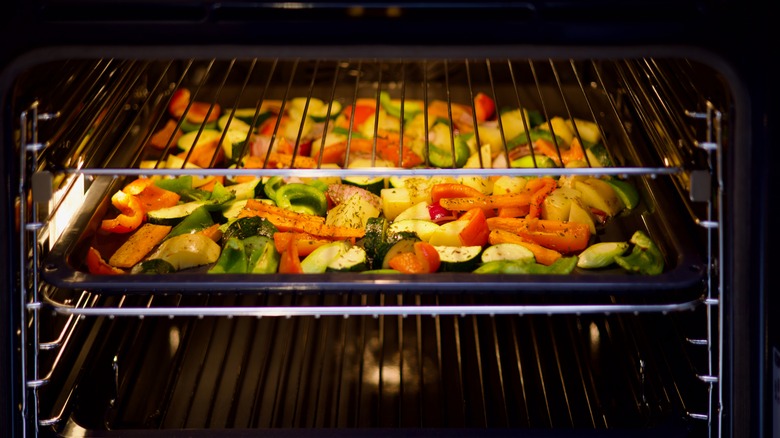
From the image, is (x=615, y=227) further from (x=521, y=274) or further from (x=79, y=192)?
(x=79, y=192)

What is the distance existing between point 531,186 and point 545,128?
0.40 metres

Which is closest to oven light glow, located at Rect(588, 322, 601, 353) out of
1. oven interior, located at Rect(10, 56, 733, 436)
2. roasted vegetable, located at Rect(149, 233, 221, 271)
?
oven interior, located at Rect(10, 56, 733, 436)

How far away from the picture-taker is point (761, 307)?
49.8 inches

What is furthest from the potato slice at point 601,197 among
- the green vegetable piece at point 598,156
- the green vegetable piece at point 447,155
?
the green vegetable piece at point 447,155

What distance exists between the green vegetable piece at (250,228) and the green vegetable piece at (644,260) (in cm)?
69

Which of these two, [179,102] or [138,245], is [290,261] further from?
[179,102]

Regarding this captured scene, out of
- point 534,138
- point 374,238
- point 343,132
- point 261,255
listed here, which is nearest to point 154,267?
point 261,255

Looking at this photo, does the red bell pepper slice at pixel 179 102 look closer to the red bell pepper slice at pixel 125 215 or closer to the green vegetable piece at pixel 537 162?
the red bell pepper slice at pixel 125 215

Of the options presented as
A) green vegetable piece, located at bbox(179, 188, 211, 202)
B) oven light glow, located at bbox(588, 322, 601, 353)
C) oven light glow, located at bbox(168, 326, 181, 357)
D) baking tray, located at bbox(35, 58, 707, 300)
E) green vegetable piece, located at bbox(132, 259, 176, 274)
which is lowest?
oven light glow, located at bbox(588, 322, 601, 353)

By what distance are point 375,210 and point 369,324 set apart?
32 cm

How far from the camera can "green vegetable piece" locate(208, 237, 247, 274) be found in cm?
158

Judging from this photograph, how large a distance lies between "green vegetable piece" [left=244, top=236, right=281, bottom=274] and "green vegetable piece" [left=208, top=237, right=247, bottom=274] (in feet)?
0.05

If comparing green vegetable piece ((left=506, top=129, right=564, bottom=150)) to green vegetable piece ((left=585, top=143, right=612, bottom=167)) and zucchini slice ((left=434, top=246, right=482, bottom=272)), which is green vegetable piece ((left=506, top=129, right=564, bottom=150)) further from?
zucchini slice ((left=434, top=246, right=482, bottom=272))

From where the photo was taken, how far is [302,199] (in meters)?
1.89
